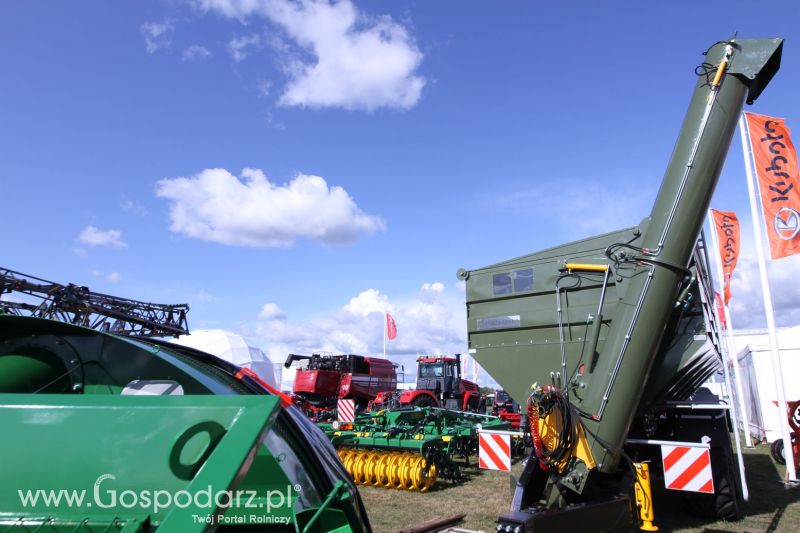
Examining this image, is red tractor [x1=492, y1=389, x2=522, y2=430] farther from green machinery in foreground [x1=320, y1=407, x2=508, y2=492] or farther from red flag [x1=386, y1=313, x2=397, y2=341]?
red flag [x1=386, y1=313, x2=397, y2=341]

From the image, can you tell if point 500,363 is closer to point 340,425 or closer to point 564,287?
point 564,287

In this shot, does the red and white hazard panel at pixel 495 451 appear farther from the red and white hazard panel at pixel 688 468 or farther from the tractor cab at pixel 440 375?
the tractor cab at pixel 440 375

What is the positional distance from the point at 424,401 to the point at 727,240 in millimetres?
10577

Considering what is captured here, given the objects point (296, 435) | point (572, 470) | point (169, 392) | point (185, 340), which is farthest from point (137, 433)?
point (185, 340)

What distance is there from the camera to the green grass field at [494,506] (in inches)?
234

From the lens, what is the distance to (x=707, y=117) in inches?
194

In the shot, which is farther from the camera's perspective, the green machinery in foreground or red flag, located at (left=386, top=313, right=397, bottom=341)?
red flag, located at (left=386, top=313, right=397, bottom=341)

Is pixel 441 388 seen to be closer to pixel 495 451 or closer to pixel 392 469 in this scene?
pixel 392 469

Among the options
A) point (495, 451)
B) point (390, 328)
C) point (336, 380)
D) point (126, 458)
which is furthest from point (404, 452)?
point (390, 328)

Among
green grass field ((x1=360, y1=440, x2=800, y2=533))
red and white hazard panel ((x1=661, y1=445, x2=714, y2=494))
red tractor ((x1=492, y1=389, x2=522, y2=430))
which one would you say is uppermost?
red tractor ((x1=492, y1=389, x2=522, y2=430))

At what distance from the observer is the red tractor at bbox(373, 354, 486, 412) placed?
18.7 meters

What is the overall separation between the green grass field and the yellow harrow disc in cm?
16

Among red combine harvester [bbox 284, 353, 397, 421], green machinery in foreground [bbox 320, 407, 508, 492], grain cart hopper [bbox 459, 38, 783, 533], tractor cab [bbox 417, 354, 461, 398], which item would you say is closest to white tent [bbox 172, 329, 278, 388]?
red combine harvester [bbox 284, 353, 397, 421]

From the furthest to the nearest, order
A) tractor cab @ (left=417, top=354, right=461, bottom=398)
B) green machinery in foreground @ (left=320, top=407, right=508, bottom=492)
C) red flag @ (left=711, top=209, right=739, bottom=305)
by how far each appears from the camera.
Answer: tractor cab @ (left=417, top=354, right=461, bottom=398) < red flag @ (left=711, top=209, right=739, bottom=305) < green machinery in foreground @ (left=320, top=407, right=508, bottom=492)
